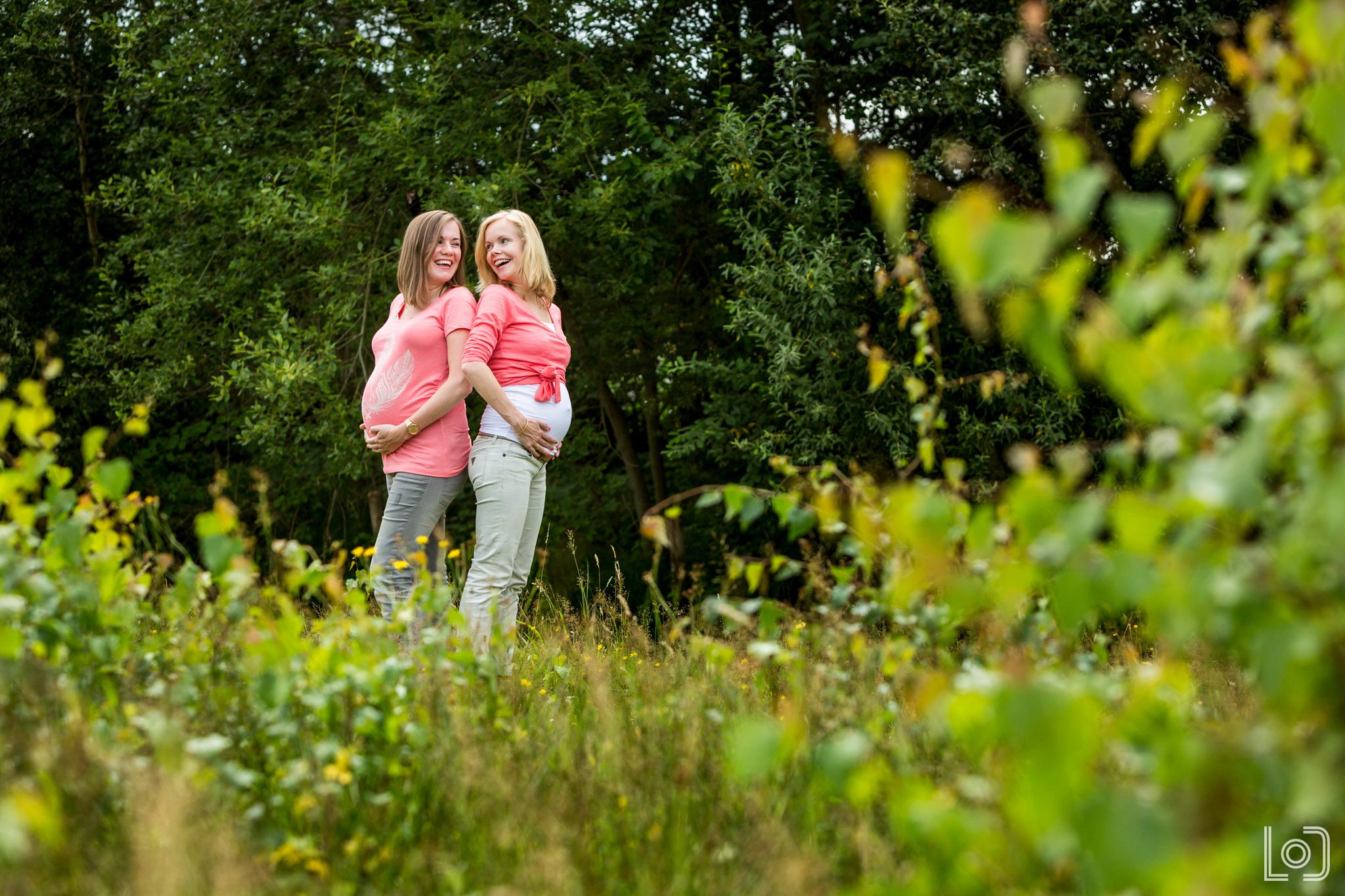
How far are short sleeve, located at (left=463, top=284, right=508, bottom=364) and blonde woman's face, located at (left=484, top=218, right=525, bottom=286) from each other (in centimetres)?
7

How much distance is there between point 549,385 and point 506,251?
1.81ft

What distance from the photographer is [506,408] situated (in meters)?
4.26

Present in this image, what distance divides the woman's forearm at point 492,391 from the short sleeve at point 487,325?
0.04 m

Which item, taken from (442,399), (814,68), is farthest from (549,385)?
(814,68)

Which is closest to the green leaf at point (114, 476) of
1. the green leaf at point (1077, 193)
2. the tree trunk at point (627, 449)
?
the green leaf at point (1077, 193)

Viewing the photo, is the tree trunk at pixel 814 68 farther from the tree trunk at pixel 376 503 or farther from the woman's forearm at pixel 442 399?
the tree trunk at pixel 376 503

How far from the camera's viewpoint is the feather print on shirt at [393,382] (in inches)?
174

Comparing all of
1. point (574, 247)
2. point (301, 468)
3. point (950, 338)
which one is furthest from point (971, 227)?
point (301, 468)

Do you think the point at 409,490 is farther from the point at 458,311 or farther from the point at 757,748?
the point at 757,748

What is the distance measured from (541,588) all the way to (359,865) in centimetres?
281

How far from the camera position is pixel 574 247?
870cm

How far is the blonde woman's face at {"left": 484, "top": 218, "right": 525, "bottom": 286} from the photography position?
174 inches

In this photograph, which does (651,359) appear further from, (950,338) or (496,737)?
(496,737)

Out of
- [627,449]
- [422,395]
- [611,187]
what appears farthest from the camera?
[627,449]
